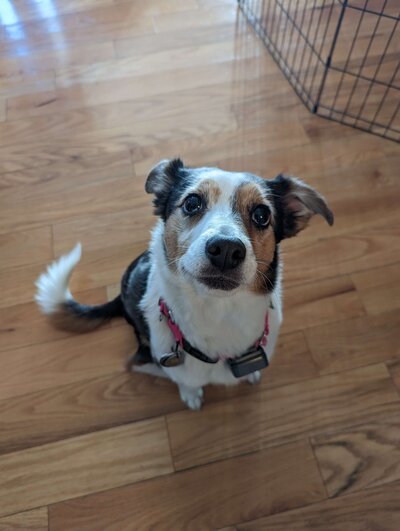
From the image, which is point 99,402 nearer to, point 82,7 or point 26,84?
point 26,84

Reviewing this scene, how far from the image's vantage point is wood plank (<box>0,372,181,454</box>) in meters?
1.50

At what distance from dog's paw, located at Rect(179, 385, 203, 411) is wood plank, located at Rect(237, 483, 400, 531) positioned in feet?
1.33

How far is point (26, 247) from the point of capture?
6.09 feet

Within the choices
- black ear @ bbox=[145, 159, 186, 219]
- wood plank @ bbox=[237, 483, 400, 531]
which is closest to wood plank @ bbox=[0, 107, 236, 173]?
black ear @ bbox=[145, 159, 186, 219]

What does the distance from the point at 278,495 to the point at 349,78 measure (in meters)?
2.15

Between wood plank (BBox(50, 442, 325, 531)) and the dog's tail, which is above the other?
the dog's tail

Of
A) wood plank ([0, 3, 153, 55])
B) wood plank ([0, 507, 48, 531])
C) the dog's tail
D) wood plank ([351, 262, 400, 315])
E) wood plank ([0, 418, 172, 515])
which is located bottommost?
wood plank ([0, 507, 48, 531])

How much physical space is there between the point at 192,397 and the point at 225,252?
763 millimetres

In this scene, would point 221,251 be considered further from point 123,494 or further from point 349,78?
point 349,78

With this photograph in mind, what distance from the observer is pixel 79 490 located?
1.41 m

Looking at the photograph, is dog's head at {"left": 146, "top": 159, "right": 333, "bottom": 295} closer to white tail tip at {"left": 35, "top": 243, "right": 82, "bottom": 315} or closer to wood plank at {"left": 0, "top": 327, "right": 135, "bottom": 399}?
white tail tip at {"left": 35, "top": 243, "right": 82, "bottom": 315}

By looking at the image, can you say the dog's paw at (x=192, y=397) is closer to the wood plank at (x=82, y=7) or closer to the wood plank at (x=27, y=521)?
the wood plank at (x=27, y=521)

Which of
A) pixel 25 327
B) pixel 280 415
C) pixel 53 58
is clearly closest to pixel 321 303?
pixel 280 415

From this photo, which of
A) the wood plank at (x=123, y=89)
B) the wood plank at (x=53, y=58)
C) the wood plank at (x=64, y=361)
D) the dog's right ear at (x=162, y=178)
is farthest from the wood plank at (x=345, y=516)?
the wood plank at (x=53, y=58)
